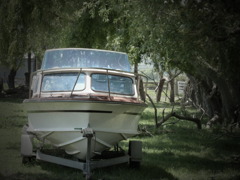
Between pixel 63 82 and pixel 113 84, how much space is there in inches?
46.0

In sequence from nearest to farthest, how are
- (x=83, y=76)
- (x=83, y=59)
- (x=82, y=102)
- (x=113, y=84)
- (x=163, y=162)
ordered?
(x=82, y=102), (x=83, y=76), (x=113, y=84), (x=83, y=59), (x=163, y=162)

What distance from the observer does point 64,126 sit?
893 cm

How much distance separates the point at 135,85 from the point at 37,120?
8.79ft

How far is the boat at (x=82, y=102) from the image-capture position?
345 inches

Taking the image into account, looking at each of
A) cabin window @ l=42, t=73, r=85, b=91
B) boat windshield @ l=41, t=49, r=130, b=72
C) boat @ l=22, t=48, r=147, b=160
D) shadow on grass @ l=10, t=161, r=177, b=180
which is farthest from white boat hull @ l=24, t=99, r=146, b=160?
boat windshield @ l=41, t=49, r=130, b=72

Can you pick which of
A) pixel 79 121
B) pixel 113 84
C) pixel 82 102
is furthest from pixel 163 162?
pixel 82 102

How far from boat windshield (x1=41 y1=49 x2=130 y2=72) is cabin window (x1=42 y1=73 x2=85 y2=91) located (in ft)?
2.11

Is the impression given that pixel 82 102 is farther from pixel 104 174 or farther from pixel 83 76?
pixel 104 174

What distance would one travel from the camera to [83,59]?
35.8ft

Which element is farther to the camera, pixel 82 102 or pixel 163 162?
pixel 163 162

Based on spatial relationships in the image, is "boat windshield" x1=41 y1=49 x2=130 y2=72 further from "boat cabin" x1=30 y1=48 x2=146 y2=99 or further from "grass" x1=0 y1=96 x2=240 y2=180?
"grass" x1=0 y1=96 x2=240 y2=180

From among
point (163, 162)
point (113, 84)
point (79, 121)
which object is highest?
point (113, 84)

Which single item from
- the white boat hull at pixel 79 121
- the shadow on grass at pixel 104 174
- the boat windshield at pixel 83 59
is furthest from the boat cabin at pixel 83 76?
the shadow on grass at pixel 104 174

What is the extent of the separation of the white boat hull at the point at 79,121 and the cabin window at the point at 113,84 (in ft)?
2.92
